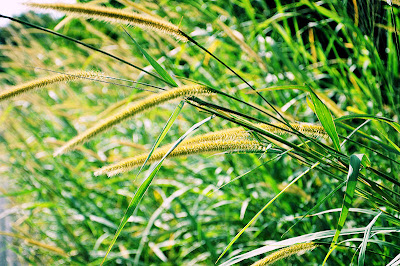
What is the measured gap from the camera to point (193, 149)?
2.63 ft

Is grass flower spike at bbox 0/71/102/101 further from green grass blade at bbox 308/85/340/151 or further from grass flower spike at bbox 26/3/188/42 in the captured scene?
green grass blade at bbox 308/85/340/151

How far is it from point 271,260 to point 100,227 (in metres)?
1.63

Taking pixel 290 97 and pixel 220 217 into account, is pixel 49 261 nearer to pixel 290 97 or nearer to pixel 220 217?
pixel 220 217

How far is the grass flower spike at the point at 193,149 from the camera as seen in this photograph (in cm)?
80

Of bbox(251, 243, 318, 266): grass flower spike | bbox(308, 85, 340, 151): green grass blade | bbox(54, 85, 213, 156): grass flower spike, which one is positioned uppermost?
bbox(54, 85, 213, 156): grass flower spike

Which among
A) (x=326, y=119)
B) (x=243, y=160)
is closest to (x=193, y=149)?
(x=326, y=119)

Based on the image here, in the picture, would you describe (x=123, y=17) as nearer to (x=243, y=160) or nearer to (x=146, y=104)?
(x=146, y=104)

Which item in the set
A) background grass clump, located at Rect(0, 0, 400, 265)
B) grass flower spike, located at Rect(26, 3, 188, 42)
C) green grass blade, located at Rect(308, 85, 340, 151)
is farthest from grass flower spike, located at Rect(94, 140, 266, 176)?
grass flower spike, located at Rect(26, 3, 188, 42)

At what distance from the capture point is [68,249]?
7.14 feet

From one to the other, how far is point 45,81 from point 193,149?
370mm

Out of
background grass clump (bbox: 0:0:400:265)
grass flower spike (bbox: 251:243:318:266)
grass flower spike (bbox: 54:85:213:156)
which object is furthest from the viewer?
background grass clump (bbox: 0:0:400:265)

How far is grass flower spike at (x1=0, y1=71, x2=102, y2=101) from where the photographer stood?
0.82 metres

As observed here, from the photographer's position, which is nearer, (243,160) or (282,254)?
(282,254)

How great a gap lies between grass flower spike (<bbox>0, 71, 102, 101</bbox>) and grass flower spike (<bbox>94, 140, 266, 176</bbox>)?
204mm
